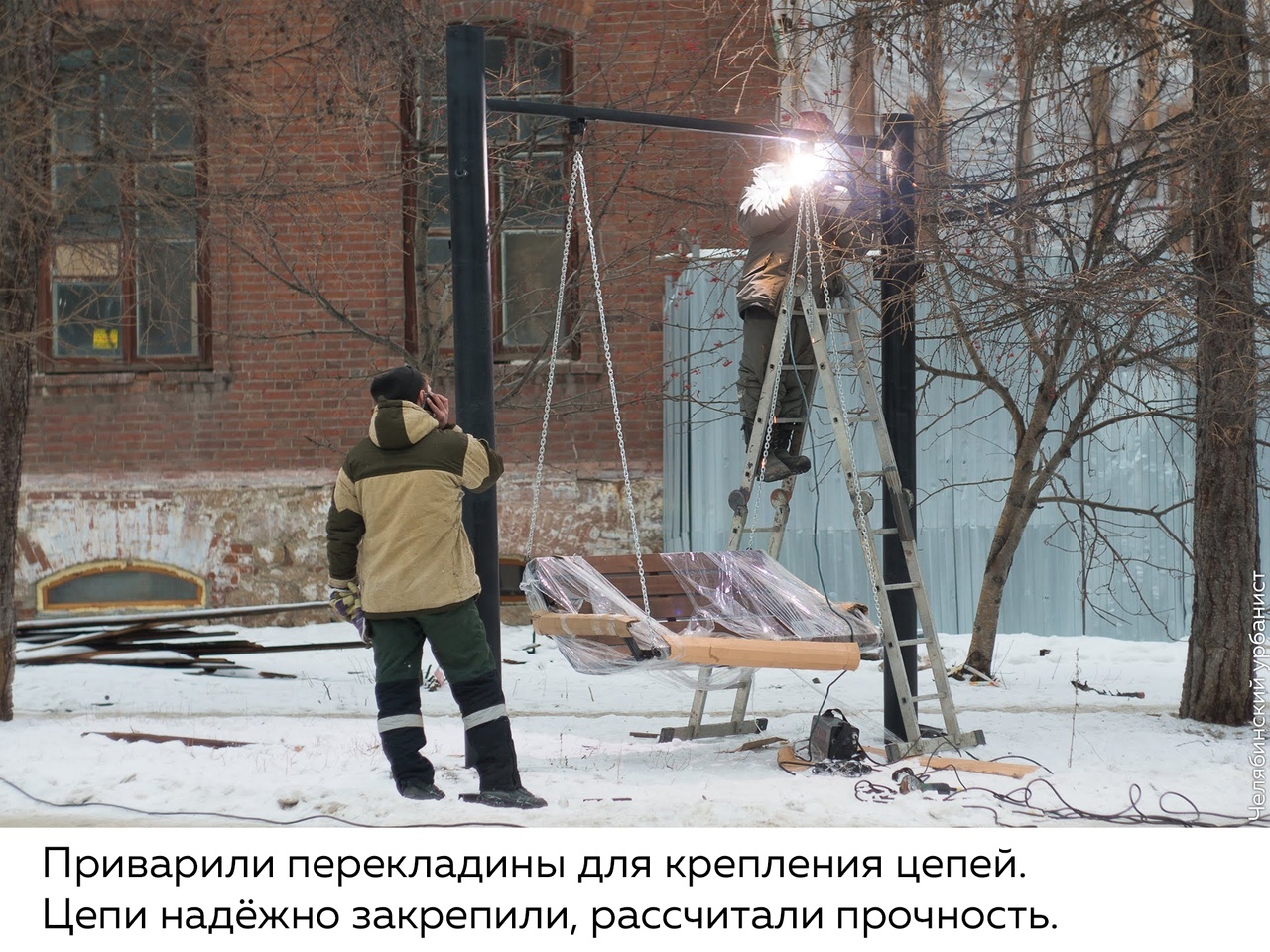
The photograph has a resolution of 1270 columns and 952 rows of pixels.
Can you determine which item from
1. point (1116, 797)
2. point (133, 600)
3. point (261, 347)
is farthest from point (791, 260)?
point (133, 600)

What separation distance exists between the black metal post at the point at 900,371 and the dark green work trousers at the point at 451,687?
7.18ft

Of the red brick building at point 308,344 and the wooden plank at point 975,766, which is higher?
the red brick building at point 308,344

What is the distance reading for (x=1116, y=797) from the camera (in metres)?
5.40

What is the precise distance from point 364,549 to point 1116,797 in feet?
10.8

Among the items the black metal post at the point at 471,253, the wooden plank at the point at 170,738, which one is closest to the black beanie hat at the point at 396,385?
the black metal post at the point at 471,253

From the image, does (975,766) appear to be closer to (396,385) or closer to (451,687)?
(451,687)

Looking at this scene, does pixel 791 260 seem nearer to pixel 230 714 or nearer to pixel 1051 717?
pixel 1051 717

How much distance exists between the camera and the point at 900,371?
6.63 meters

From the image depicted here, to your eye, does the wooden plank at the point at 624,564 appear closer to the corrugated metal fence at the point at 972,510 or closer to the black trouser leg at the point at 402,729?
the black trouser leg at the point at 402,729

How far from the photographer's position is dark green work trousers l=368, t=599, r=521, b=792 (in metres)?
5.22

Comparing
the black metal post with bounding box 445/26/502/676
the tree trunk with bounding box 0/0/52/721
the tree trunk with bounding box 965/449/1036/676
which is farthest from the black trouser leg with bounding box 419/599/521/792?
the tree trunk with bounding box 965/449/1036/676

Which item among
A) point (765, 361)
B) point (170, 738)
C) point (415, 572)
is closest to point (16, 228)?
point (170, 738)

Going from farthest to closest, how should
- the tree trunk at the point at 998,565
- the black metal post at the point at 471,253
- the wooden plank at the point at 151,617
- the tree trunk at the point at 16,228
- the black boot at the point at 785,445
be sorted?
the wooden plank at the point at 151,617, the tree trunk at the point at 998,565, the tree trunk at the point at 16,228, the black boot at the point at 785,445, the black metal post at the point at 471,253

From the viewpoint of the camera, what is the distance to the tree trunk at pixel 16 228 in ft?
24.1
